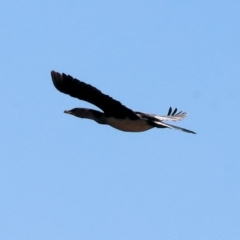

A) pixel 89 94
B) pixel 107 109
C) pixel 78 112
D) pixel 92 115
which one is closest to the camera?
pixel 89 94

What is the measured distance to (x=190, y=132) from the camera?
2042 centimetres

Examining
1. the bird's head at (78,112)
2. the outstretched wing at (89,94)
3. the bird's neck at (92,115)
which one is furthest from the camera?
the bird's head at (78,112)

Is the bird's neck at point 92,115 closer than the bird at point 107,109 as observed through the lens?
No

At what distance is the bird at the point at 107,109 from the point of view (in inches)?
830

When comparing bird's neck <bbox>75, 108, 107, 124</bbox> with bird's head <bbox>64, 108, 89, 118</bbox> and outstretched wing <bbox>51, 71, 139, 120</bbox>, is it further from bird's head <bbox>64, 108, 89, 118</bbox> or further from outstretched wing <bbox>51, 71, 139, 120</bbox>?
outstretched wing <bbox>51, 71, 139, 120</bbox>

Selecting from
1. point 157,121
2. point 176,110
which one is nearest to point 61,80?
point 157,121

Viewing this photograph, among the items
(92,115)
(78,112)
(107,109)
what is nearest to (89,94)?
(107,109)

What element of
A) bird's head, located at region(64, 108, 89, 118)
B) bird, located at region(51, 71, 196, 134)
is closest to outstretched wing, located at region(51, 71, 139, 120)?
bird, located at region(51, 71, 196, 134)

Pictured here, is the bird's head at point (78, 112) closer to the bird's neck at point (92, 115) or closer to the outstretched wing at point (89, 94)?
the bird's neck at point (92, 115)

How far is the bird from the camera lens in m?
21.1

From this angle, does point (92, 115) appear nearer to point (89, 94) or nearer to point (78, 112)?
point (78, 112)

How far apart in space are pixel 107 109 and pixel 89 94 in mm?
672

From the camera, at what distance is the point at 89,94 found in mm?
21188

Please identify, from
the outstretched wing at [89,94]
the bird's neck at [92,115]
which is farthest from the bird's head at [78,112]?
the outstretched wing at [89,94]
